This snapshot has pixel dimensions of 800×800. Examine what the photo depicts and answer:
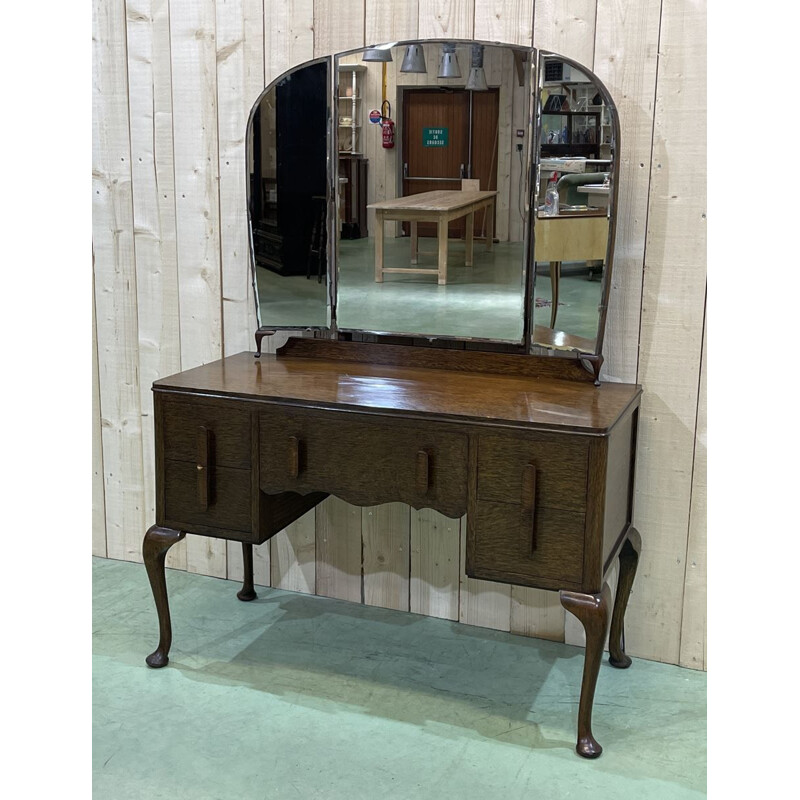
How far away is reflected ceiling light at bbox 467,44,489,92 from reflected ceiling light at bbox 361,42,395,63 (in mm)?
221

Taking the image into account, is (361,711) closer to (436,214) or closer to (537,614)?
(537,614)

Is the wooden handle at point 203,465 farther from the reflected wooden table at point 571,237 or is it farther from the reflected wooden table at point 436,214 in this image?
the reflected wooden table at point 571,237

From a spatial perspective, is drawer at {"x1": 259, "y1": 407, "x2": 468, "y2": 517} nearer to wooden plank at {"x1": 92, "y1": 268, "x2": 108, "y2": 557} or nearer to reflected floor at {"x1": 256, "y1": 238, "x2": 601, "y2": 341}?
reflected floor at {"x1": 256, "y1": 238, "x2": 601, "y2": 341}

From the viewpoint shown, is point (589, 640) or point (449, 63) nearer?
point (589, 640)

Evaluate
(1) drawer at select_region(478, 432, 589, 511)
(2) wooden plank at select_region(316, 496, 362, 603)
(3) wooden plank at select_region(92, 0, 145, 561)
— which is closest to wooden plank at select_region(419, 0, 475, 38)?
(3) wooden plank at select_region(92, 0, 145, 561)

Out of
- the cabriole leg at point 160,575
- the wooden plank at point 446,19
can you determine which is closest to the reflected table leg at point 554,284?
the wooden plank at point 446,19

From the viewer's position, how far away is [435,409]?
87.0 inches

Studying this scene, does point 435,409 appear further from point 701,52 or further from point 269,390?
point 701,52

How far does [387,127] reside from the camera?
250 centimetres

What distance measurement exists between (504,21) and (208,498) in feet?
4.65

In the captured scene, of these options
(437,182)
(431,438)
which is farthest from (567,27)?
(431,438)

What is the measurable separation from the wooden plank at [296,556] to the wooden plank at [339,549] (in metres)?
0.02

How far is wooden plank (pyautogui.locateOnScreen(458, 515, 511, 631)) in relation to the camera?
2785 mm

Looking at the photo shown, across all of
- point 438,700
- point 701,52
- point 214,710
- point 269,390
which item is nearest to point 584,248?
point 701,52
